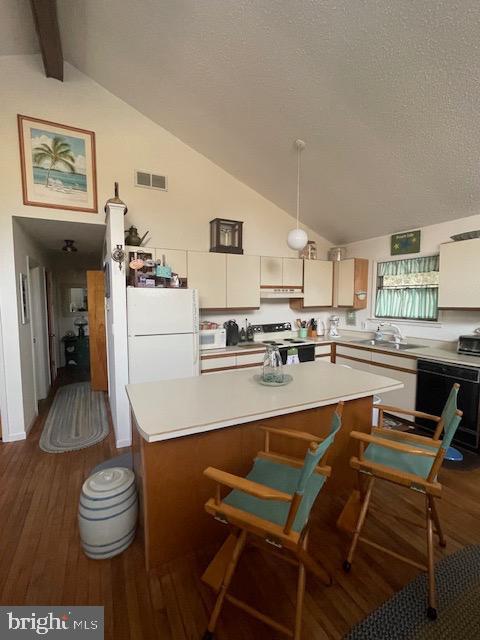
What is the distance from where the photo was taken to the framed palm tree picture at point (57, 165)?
9.52 feet

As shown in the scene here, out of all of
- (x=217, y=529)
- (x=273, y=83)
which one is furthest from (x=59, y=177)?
(x=217, y=529)

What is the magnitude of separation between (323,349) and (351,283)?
1.07 meters

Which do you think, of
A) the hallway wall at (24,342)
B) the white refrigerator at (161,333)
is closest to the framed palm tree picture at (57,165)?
the hallway wall at (24,342)

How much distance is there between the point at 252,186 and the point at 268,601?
13.9 feet

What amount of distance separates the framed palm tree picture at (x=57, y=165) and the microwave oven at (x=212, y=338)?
187cm

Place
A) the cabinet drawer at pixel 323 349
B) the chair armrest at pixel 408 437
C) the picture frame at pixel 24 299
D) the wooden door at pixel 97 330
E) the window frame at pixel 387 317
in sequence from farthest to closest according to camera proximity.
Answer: the wooden door at pixel 97 330
the cabinet drawer at pixel 323 349
the window frame at pixel 387 317
the picture frame at pixel 24 299
the chair armrest at pixel 408 437

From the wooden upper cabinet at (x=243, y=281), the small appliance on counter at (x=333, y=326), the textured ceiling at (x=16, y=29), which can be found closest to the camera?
the textured ceiling at (x=16, y=29)

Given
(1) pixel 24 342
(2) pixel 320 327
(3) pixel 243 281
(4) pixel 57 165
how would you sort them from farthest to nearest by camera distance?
(2) pixel 320 327 → (3) pixel 243 281 → (1) pixel 24 342 → (4) pixel 57 165

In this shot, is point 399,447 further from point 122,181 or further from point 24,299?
point 24,299

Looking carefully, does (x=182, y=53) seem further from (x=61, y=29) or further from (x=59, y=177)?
(x=59, y=177)

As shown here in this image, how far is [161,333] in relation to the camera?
9.36ft

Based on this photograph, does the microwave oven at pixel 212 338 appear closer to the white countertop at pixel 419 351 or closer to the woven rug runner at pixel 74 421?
A: the white countertop at pixel 419 351

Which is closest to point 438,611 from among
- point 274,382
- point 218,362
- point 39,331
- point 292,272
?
point 274,382

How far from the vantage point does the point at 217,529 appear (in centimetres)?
161
